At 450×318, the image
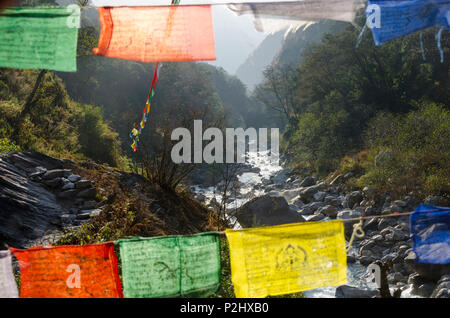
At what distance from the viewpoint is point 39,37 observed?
139 inches

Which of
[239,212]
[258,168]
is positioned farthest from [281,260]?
[258,168]

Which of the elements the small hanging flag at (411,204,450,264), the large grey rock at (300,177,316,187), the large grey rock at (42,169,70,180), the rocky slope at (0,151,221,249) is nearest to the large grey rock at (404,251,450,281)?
the small hanging flag at (411,204,450,264)

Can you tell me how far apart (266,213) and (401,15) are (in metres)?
7.58

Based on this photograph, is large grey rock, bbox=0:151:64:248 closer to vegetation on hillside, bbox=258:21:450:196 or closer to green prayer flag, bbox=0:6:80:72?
green prayer flag, bbox=0:6:80:72

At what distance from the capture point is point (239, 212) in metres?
10.8

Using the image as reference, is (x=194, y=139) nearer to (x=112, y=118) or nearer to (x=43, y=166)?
(x=43, y=166)

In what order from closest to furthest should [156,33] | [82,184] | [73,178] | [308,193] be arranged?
[156,33] < [82,184] < [73,178] < [308,193]

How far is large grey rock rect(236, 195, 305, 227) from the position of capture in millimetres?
10344

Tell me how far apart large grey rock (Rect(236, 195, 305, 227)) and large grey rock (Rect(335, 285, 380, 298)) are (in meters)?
4.26

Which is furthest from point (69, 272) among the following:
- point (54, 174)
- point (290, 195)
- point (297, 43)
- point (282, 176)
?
point (297, 43)

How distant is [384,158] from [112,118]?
933 inches

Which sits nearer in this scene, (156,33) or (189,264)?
(189,264)

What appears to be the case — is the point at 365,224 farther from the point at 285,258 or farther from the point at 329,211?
Answer: the point at 285,258

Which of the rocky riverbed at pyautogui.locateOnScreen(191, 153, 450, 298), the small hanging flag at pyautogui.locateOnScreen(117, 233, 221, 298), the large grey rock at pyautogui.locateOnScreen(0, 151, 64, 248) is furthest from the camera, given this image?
the rocky riverbed at pyautogui.locateOnScreen(191, 153, 450, 298)
